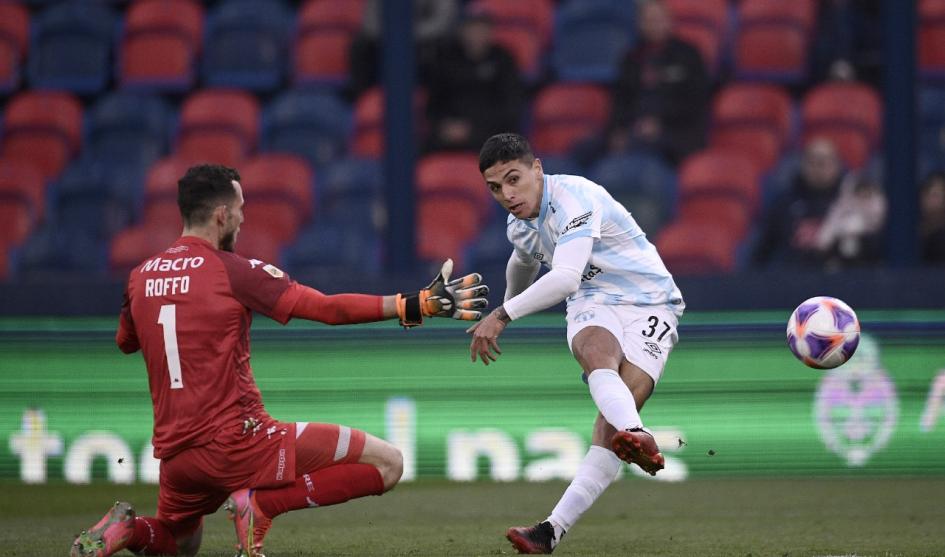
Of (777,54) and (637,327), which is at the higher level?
(777,54)

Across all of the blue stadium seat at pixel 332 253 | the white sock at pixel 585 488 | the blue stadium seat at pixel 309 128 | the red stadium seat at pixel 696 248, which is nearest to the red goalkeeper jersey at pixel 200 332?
the white sock at pixel 585 488

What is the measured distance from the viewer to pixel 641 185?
36.8 ft

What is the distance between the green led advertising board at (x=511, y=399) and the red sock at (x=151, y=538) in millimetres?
3785

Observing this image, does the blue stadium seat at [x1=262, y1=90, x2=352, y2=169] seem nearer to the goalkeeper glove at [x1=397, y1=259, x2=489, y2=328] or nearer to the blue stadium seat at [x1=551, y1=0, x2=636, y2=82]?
the blue stadium seat at [x1=551, y1=0, x2=636, y2=82]

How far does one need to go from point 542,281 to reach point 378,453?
3.12ft

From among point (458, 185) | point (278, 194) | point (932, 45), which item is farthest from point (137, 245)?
point (932, 45)

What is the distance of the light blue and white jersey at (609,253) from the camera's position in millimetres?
5918

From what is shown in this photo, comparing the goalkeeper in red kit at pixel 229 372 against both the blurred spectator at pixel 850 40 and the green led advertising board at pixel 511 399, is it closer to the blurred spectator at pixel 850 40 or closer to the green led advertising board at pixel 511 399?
the green led advertising board at pixel 511 399

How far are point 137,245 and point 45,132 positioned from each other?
224cm

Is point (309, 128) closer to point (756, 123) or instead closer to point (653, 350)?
point (756, 123)

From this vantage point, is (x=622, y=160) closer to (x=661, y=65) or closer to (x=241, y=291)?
(x=661, y=65)

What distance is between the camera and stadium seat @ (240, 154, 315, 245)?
12.0 m

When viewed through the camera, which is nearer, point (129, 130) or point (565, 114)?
point (565, 114)

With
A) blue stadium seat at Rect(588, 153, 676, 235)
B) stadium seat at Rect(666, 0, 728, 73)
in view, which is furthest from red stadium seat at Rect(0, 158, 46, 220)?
stadium seat at Rect(666, 0, 728, 73)
